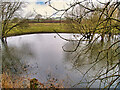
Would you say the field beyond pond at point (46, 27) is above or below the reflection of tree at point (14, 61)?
above

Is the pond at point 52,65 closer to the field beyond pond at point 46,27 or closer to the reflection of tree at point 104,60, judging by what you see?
the reflection of tree at point 104,60

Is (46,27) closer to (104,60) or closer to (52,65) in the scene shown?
(52,65)

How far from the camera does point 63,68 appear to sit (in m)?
1.85

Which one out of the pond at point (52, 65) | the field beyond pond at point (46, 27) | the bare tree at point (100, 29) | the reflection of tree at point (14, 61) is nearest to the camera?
the bare tree at point (100, 29)

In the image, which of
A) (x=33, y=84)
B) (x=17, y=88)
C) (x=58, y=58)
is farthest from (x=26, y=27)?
(x=33, y=84)

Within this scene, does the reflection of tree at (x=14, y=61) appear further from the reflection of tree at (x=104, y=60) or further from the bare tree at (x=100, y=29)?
the bare tree at (x=100, y=29)

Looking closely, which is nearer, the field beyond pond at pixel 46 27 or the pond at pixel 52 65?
the pond at pixel 52 65

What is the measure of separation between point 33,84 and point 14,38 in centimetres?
288

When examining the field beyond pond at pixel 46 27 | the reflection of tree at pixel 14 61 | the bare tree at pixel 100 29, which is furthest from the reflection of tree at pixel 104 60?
the reflection of tree at pixel 14 61

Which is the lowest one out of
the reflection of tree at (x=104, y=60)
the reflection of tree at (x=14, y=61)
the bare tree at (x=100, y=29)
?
the reflection of tree at (x=14, y=61)

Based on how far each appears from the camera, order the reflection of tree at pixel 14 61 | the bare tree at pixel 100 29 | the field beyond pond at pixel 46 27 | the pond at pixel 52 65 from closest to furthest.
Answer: the bare tree at pixel 100 29 → the pond at pixel 52 65 → the field beyond pond at pixel 46 27 → the reflection of tree at pixel 14 61

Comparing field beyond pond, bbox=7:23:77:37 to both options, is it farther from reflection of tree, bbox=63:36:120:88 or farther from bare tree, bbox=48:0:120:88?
bare tree, bbox=48:0:120:88

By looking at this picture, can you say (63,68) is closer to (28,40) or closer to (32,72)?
(32,72)

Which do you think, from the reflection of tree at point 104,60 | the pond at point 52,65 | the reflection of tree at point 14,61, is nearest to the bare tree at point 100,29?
the reflection of tree at point 104,60
